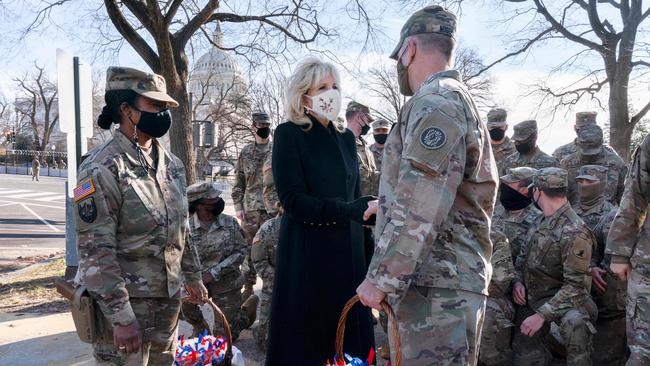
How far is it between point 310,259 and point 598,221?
126 inches

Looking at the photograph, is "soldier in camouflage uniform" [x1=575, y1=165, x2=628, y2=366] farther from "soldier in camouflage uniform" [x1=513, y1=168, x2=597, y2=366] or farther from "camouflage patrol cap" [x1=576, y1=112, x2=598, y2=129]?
"camouflage patrol cap" [x1=576, y1=112, x2=598, y2=129]

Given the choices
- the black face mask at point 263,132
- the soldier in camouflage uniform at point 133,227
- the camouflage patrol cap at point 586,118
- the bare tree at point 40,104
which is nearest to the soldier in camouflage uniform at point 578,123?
the camouflage patrol cap at point 586,118

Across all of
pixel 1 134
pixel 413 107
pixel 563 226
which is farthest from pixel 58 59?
pixel 1 134

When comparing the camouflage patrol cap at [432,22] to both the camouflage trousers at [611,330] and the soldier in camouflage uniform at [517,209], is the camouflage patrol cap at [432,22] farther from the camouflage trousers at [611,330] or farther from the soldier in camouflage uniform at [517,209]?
the camouflage trousers at [611,330]

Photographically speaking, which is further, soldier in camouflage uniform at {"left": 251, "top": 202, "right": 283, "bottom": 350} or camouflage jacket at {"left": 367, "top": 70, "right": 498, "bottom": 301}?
soldier in camouflage uniform at {"left": 251, "top": 202, "right": 283, "bottom": 350}

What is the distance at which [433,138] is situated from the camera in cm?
194

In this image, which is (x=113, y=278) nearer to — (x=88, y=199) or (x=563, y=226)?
(x=88, y=199)

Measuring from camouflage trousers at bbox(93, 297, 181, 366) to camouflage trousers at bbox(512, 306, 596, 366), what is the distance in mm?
2790

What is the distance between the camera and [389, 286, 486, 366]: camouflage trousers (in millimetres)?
2031

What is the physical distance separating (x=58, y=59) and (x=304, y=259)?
357cm

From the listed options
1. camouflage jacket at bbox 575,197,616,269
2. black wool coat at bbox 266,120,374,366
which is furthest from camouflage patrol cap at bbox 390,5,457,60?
Answer: camouflage jacket at bbox 575,197,616,269

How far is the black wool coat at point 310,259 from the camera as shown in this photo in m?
2.97

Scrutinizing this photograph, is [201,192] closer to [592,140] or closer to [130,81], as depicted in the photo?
[130,81]

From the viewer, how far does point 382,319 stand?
5.05 meters
